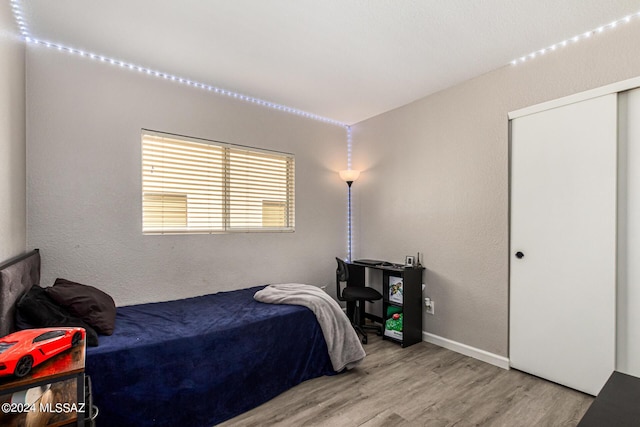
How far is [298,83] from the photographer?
305cm

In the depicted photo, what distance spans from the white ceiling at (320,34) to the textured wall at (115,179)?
0.82 ft

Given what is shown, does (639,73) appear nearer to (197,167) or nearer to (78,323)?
(197,167)

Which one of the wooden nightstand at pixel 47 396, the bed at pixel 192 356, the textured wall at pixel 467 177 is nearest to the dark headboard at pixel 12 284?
the bed at pixel 192 356

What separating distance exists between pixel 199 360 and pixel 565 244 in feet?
9.28

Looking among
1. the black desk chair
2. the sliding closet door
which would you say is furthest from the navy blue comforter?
the sliding closet door

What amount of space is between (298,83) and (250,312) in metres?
2.20

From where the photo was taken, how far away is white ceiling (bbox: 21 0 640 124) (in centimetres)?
197

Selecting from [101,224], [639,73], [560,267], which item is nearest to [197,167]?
[101,224]

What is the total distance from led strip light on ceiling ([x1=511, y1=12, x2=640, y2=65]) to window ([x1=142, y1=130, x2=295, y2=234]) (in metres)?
2.48

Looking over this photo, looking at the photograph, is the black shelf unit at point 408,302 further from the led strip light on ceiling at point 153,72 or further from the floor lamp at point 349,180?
the led strip light on ceiling at point 153,72

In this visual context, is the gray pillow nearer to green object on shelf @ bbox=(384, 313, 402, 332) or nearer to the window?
the window

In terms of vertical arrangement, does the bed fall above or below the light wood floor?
above

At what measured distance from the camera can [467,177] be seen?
119 inches

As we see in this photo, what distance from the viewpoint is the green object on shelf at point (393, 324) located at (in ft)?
10.7
